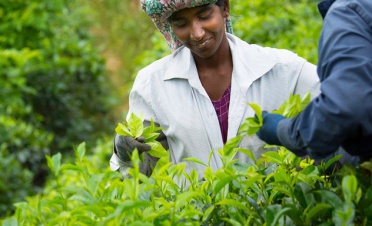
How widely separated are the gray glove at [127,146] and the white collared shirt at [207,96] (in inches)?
4.6

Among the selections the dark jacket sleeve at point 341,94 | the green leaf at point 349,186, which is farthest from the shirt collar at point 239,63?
the green leaf at point 349,186

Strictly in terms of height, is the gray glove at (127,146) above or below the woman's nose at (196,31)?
below

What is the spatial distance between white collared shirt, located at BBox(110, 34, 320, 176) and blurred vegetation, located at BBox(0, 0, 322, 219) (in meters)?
2.00

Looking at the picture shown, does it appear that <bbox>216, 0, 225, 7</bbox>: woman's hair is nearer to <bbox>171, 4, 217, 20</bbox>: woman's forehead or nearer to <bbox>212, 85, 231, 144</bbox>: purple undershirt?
<bbox>171, 4, 217, 20</bbox>: woman's forehead

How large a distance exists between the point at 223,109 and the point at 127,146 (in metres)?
0.46

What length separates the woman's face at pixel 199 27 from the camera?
324cm

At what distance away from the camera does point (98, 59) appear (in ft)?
28.7

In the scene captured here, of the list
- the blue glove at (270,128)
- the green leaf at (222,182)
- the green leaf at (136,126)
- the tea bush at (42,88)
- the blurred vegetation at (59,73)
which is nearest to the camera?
the blue glove at (270,128)

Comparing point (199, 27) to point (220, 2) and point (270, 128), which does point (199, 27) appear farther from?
point (270, 128)

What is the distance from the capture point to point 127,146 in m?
3.13

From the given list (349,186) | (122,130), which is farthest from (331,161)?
(122,130)

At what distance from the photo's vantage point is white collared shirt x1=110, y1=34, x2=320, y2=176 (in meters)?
3.33

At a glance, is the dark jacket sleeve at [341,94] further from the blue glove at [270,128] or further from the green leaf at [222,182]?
the green leaf at [222,182]

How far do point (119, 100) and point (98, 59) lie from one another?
3.11 ft
